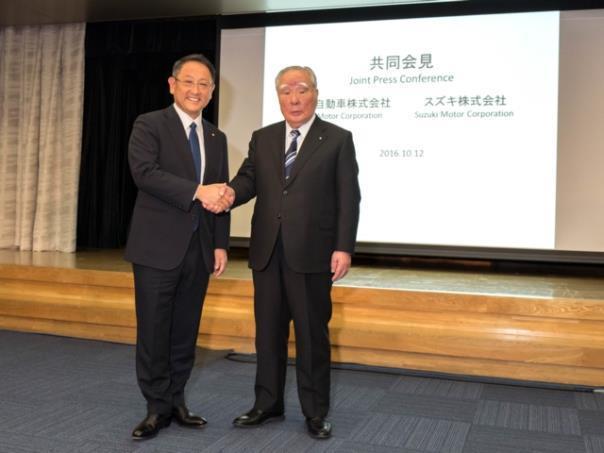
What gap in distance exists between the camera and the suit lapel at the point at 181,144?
2.42m

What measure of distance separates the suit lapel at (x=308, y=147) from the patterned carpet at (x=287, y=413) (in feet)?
3.17

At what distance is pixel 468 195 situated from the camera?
4918 millimetres

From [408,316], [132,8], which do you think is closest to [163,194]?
[408,316]

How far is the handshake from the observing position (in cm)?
229

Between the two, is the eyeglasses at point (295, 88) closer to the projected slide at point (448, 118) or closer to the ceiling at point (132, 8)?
the projected slide at point (448, 118)

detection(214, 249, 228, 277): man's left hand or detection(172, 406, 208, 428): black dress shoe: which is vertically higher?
detection(214, 249, 228, 277): man's left hand

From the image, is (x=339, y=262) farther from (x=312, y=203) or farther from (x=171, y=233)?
(x=171, y=233)

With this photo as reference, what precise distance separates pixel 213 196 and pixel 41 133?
4362 mm

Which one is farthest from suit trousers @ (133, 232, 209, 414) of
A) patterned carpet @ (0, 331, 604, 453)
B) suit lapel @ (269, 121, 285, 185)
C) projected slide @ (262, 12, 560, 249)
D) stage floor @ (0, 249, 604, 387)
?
projected slide @ (262, 12, 560, 249)

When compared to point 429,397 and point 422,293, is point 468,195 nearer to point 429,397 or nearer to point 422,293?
point 422,293

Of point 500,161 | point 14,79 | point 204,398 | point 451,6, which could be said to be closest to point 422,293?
point 204,398

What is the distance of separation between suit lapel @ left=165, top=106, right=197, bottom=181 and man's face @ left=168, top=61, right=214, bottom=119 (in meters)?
A: 0.07

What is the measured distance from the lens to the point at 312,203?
2.44 metres

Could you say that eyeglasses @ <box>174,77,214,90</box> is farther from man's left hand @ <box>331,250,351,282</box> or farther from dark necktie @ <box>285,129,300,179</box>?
man's left hand @ <box>331,250,351,282</box>
